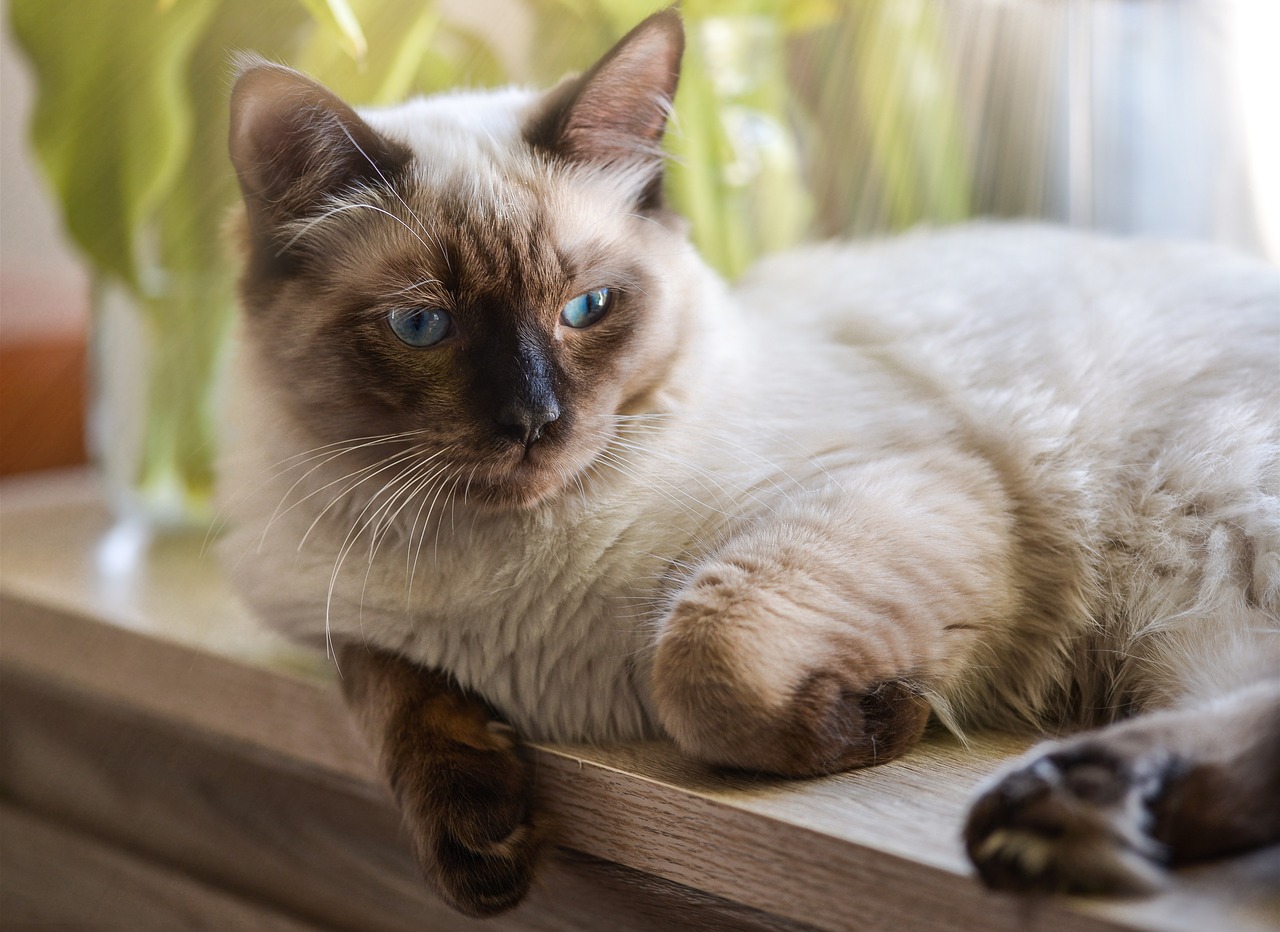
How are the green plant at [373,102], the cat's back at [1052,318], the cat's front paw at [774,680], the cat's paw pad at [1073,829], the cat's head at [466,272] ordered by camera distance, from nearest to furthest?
the cat's paw pad at [1073,829] → the cat's front paw at [774,680] → the cat's head at [466,272] → the cat's back at [1052,318] → the green plant at [373,102]

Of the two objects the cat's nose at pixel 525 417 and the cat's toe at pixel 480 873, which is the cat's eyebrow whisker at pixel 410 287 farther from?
the cat's toe at pixel 480 873

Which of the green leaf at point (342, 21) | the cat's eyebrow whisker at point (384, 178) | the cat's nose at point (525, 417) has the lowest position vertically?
the cat's nose at point (525, 417)

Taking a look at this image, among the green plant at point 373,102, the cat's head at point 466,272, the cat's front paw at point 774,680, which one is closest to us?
the cat's front paw at point 774,680

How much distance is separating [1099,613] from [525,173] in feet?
2.21

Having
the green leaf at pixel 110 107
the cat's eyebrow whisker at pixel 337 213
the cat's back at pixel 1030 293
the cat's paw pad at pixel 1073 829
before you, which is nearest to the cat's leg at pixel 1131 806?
the cat's paw pad at pixel 1073 829

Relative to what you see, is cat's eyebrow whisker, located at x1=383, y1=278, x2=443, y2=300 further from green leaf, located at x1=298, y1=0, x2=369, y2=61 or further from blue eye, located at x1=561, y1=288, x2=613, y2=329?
green leaf, located at x1=298, y1=0, x2=369, y2=61

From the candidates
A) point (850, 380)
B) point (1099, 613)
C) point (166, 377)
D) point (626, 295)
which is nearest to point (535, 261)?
point (626, 295)

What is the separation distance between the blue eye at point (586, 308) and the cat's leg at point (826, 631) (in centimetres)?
24

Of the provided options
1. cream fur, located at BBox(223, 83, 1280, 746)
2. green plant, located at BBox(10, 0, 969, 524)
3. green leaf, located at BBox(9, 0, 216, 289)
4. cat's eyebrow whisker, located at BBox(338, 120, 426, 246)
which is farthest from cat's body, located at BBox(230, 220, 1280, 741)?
green leaf, located at BBox(9, 0, 216, 289)

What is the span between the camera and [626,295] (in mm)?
950

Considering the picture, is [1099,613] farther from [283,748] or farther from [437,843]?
[283,748]

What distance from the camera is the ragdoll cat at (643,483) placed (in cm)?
82

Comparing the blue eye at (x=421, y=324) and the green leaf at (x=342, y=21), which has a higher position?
the green leaf at (x=342, y=21)

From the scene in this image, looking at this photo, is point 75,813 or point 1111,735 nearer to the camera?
point 1111,735
